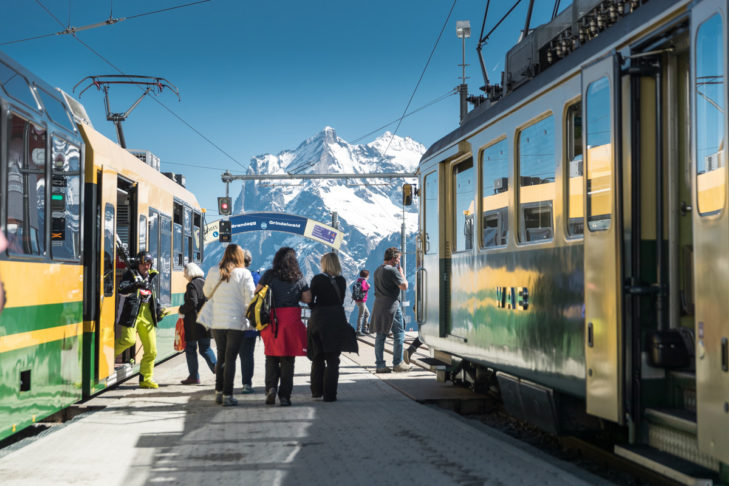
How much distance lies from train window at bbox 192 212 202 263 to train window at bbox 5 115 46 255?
875 cm

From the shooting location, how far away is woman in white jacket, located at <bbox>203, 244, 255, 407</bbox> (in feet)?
30.1

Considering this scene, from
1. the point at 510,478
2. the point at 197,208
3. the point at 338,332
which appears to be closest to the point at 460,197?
the point at 338,332

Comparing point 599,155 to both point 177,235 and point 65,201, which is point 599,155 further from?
point 177,235

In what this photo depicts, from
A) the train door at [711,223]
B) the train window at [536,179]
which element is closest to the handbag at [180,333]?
the train window at [536,179]

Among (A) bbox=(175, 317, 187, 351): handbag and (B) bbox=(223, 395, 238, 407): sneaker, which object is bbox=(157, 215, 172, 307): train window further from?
(B) bbox=(223, 395, 238, 407): sneaker

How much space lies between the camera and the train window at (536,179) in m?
Answer: 6.56

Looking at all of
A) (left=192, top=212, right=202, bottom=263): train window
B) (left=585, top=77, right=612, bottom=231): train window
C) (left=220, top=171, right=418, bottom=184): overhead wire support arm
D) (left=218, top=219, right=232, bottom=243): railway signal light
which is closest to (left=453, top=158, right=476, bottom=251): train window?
(left=585, top=77, right=612, bottom=231): train window

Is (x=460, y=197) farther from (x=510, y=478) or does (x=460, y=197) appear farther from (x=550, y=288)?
(x=510, y=478)

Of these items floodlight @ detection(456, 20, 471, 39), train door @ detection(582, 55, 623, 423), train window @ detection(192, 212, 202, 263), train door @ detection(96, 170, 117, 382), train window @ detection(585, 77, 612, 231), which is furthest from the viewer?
floodlight @ detection(456, 20, 471, 39)

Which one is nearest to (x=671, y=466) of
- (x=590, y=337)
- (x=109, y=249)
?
(x=590, y=337)

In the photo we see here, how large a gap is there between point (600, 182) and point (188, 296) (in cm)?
670

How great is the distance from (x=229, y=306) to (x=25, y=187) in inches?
118

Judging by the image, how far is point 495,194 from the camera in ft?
25.9

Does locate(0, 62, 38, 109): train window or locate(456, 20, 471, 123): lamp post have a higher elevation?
locate(456, 20, 471, 123): lamp post
